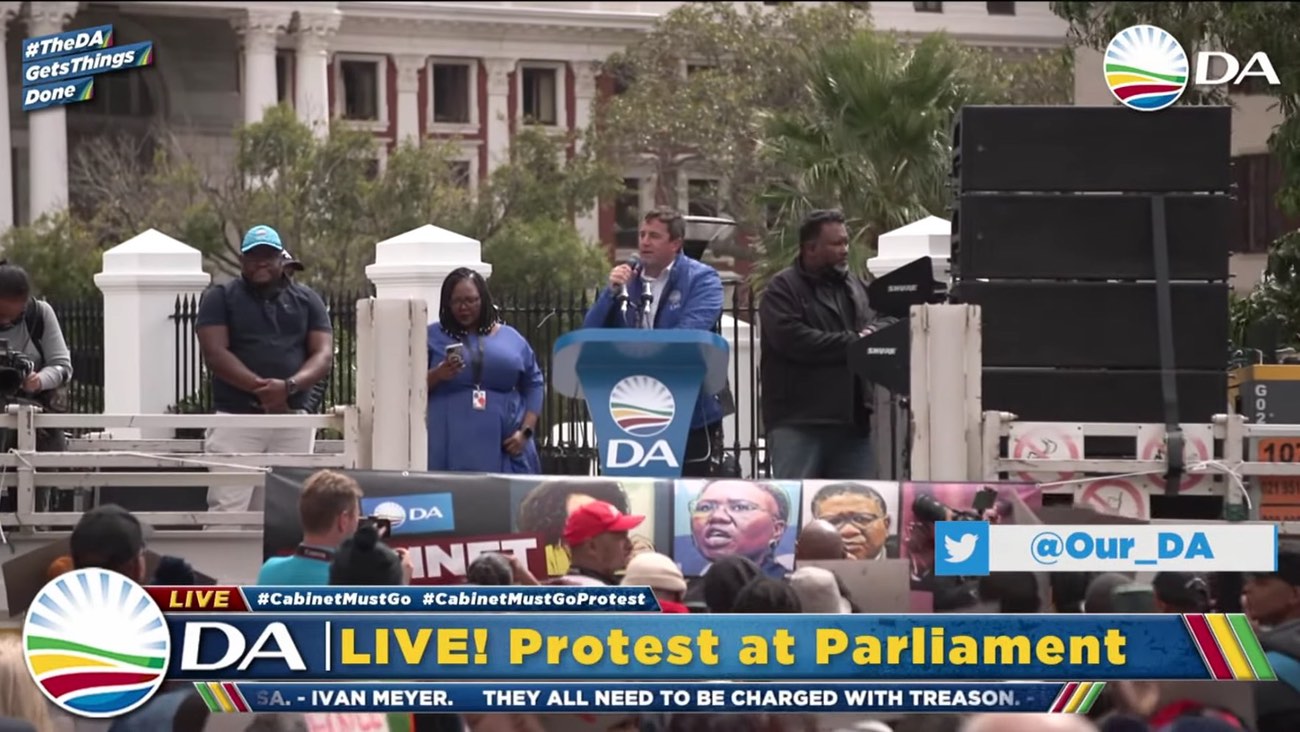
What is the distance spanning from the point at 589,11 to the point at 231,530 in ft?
236

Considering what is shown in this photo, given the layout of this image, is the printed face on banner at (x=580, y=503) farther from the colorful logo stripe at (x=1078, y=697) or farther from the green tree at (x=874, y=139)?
the green tree at (x=874, y=139)

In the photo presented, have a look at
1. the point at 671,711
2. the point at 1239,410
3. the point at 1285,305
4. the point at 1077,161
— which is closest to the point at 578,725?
the point at 671,711

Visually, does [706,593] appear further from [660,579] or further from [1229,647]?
[1229,647]

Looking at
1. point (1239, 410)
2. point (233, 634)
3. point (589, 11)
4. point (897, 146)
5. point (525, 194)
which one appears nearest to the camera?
point (233, 634)

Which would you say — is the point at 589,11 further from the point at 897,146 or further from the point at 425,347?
the point at 425,347

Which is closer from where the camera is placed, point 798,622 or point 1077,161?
point 798,622

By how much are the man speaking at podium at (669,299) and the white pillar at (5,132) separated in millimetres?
58915

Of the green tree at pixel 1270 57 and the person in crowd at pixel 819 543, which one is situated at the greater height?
the green tree at pixel 1270 57

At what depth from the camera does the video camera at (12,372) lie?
31.5ft

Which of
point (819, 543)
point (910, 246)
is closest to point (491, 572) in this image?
point (819, 543)

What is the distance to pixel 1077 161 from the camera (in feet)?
27.6

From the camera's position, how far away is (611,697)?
507 cm

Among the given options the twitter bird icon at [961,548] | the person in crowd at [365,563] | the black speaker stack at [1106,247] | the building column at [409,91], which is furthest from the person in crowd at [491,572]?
the building column at [409,91]

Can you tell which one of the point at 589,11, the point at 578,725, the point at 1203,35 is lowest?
the point at 578,725
